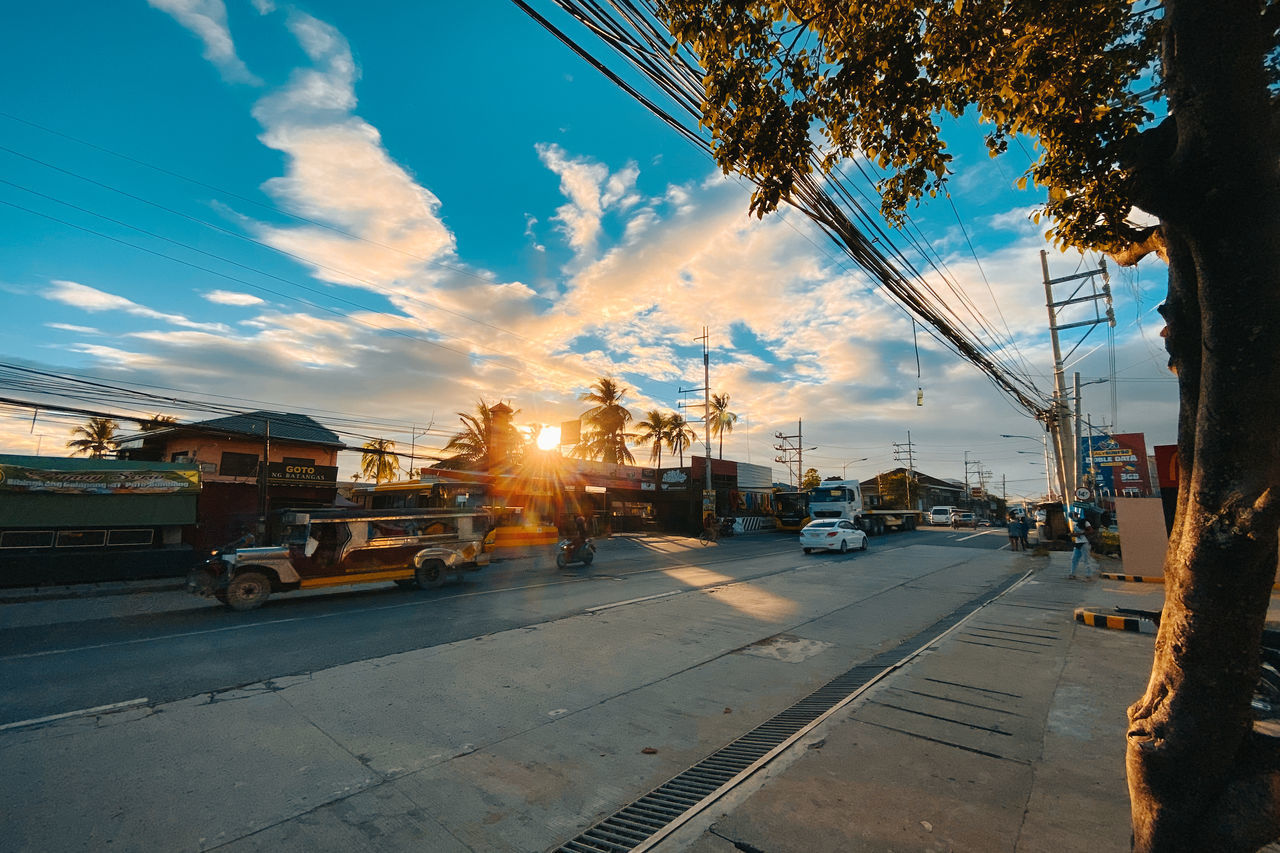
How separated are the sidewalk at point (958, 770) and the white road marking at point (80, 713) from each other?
19.9ft

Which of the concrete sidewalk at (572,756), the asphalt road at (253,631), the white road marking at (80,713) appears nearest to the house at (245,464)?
the asphalt road at (253,631)

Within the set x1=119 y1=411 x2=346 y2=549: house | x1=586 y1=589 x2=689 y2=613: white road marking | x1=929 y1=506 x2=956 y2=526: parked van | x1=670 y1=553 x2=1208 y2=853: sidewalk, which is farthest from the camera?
x1=929 y1=506 x2=956 y2=526: parked van

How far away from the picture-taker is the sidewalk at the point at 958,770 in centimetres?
339

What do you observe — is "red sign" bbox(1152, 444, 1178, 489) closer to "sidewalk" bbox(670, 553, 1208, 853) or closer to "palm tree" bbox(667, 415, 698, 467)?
"sidewalk" bbox(670, 553, 1208, 853)

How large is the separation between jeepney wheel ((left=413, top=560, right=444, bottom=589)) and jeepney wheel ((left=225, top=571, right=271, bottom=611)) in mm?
3102

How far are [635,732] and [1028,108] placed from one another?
6.74 metres

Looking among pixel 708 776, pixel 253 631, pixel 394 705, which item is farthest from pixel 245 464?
pixel 708 776

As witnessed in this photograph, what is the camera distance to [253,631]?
939 cm

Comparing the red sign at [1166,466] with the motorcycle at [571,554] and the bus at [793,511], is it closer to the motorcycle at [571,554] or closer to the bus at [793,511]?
the motorcycle at [571,554]

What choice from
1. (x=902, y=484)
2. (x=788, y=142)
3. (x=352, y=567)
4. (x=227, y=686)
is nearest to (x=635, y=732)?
(x=227, y=686)

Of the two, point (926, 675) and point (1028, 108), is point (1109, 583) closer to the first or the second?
point (926, 675)

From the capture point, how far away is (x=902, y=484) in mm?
78312

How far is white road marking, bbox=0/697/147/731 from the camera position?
212 inches

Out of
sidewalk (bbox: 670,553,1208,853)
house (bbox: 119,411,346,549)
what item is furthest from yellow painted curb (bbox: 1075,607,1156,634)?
A: house (bbox: 119,411,346,549)
